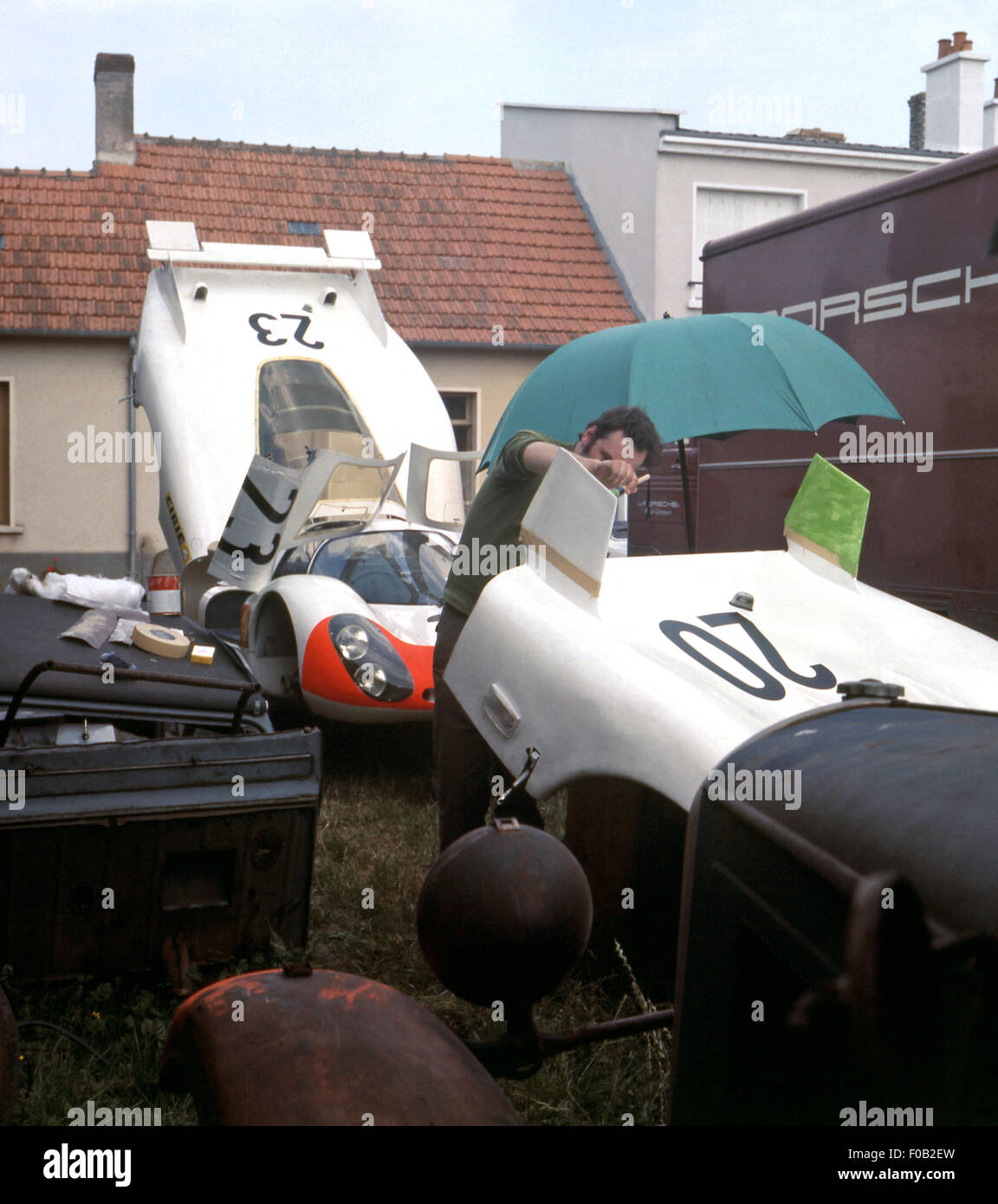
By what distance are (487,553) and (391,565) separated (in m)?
3.22

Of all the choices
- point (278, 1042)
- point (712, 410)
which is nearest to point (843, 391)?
point (712, 410)

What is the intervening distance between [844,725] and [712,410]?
12.5ft

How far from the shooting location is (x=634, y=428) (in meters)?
3.61

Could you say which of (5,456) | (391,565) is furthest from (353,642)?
(5,456)

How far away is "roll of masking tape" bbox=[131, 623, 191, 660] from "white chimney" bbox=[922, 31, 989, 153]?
75.4 ft

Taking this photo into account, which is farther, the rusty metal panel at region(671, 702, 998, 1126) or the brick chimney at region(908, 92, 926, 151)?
the brick chimney at region(908, 92, 926, 151)

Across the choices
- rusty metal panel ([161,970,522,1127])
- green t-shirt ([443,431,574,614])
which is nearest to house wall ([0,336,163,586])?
green t-shirt ([443,431,574,614])

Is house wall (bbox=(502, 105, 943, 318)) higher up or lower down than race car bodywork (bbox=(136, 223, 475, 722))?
higher up

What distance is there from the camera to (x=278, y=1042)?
151 centimetres

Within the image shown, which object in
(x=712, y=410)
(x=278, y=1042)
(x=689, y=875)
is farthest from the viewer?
(x=712, y=410)

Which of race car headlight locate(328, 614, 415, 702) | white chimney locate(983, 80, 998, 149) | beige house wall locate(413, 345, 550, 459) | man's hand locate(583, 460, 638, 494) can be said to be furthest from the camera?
white chimney locate(983, 80, 998, 149)

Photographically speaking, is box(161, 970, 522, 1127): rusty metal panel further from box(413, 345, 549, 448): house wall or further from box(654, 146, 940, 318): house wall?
box(654, 146, 940, 318): house wall

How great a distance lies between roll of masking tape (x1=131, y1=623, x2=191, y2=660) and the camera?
3.71 m
